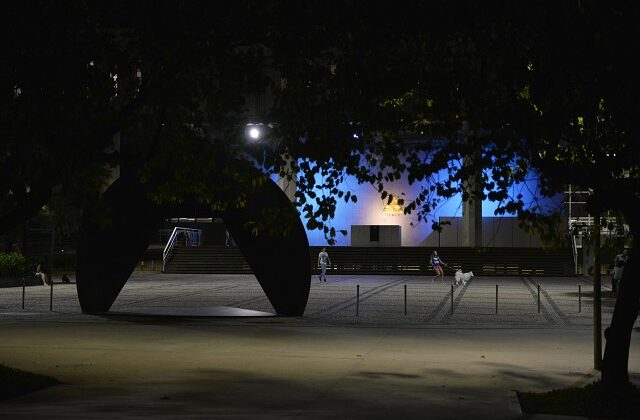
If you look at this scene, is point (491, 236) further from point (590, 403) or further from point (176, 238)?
point (590, 403)

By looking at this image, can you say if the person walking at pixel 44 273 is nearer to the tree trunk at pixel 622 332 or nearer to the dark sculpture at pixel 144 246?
the dark sculpture at pixel 144 246

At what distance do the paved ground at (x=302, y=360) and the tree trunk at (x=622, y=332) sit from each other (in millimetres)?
1149

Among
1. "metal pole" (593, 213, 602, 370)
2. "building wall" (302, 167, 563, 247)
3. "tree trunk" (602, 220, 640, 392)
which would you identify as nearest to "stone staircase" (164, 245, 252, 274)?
"building wall" (302, 167, 563, 247)

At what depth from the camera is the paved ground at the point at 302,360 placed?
979 centimetres

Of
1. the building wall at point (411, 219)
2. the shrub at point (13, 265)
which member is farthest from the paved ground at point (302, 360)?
the building wall at point (411, 219)

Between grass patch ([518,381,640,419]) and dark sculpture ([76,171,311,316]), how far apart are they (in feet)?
36.7

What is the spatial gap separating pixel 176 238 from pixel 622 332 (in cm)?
5067

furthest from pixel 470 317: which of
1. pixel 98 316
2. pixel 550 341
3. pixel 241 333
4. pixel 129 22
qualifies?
pixel 129 22

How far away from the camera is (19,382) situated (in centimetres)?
1095

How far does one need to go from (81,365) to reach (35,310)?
36.5ft

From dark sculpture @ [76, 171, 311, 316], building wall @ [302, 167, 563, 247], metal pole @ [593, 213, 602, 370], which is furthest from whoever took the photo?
building wall @ [302, 167, 563, 247]

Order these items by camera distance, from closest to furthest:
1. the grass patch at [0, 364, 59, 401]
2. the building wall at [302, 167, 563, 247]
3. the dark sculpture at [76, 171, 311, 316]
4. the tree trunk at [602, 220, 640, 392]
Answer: the tree trunk at [602, 220, 640, 392]
the grass patch at [0, 364, 59, 401]
the dark sculpture at [76, 171, 311, 316]
the building wall at [302, 167, 563, 247]

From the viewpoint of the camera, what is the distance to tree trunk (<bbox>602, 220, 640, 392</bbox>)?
9.91 meters

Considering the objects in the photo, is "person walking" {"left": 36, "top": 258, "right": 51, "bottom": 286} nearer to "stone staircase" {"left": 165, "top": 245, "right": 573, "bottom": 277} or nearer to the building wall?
"stone staircase" {"left": 165, "top": 245, "right": 573, "bottom": 277}
